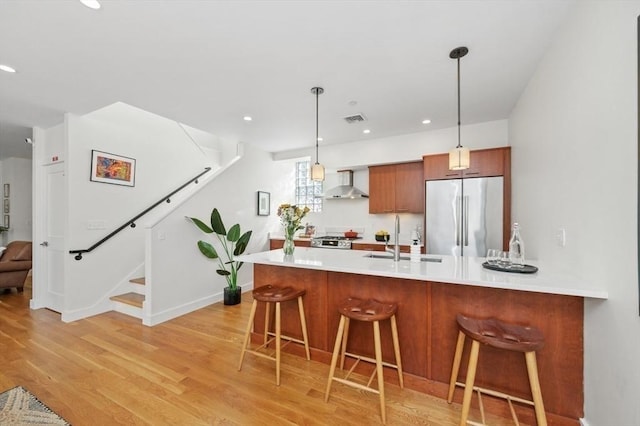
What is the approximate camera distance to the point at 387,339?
2.20m

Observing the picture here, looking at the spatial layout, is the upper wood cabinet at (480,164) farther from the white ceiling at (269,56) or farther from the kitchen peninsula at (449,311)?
the kitchen peninsula at (449,311)

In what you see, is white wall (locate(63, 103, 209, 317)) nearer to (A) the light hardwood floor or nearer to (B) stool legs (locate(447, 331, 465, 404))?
(A) the light hardwood floor

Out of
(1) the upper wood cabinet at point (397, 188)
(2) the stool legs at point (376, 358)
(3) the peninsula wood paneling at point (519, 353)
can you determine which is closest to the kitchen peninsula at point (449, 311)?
(3) the peninsula wood paneling at point (519, 353)

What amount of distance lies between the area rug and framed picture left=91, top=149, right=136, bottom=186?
256 cm

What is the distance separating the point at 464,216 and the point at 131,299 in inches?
185

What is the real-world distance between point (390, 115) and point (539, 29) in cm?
180

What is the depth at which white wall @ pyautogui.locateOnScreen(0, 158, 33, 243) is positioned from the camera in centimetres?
629

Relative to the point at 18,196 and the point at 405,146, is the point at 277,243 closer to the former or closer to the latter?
the point at 405,146

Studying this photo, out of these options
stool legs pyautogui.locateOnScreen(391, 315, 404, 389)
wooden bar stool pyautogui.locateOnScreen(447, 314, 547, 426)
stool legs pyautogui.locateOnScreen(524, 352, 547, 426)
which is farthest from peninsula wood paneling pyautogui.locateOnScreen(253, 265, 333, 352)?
stool legs pyautogui.locateOnScreen(524, 352, 547, 426)

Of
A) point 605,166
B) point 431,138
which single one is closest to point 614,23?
point 605,166

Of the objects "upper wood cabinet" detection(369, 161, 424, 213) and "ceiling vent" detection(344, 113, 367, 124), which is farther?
"upper wood cabinet" detection(369, 161, 424, 213)

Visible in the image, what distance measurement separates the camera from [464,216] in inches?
141

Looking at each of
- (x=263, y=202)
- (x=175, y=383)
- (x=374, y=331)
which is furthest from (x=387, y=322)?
(x=263, y=202)

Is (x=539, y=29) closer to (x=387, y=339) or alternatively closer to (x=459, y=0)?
(x=459, y=0)
